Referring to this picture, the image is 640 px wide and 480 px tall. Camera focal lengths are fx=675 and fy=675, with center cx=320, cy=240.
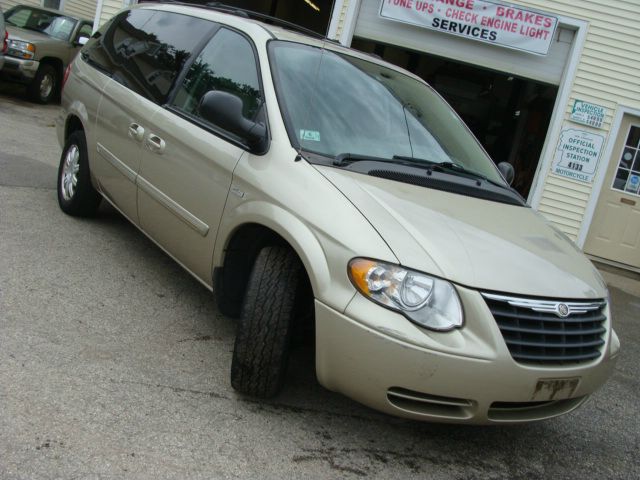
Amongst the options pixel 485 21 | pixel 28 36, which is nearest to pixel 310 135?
pixel 485 21

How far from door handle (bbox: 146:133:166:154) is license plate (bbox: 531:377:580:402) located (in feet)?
8.14

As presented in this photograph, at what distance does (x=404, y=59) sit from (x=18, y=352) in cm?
1205

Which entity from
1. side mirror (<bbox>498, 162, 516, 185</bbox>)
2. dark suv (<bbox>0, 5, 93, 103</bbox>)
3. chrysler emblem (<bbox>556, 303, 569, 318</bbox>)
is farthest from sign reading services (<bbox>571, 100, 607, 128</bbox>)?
dark suv (<bbox>0, 5, 93, 103</bbox>)

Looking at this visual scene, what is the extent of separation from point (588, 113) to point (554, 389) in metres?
8.02

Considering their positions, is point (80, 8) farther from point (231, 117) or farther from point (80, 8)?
point (231, 117)

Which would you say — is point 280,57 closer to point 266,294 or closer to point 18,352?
point 266,294

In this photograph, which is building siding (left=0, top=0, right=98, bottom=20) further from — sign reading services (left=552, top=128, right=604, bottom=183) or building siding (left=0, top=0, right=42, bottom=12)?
sign reading services (left=552, top=128, right=604, bottom=183)

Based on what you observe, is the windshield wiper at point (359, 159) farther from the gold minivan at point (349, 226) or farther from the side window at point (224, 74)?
the side window at point (224, 74)

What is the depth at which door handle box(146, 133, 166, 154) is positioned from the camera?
4.02 metres

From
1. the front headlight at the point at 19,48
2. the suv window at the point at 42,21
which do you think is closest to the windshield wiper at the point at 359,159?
the front headlight at the point at 19,48

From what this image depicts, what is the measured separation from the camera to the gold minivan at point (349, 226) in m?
2.68

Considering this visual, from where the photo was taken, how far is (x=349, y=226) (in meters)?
2.81

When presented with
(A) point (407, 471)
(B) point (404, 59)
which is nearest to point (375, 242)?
(A) point (407, 471)

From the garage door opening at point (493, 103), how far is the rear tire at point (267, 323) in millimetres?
10832
